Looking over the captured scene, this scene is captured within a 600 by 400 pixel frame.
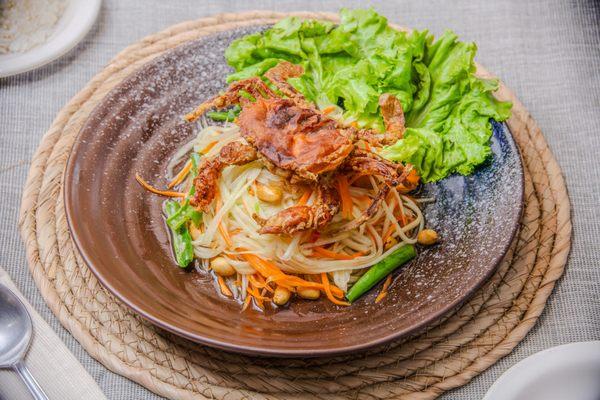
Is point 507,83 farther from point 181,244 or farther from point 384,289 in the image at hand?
point 181,244

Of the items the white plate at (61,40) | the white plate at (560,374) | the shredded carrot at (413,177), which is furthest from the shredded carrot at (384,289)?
the white plate at (61,40)

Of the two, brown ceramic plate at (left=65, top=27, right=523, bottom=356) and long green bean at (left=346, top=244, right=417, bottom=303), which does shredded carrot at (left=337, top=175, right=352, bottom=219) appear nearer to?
long green bean at (left=346, top=244, right=417, bottom=303)

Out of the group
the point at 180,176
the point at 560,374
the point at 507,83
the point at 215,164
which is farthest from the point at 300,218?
the point at 507,83

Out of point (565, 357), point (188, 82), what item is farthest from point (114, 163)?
point (565, 357)

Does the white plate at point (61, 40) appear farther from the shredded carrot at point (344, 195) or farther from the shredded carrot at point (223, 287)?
the shredded carrot at point (344, 195)

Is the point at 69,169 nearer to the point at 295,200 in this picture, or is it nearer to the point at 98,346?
the point at 98,346
